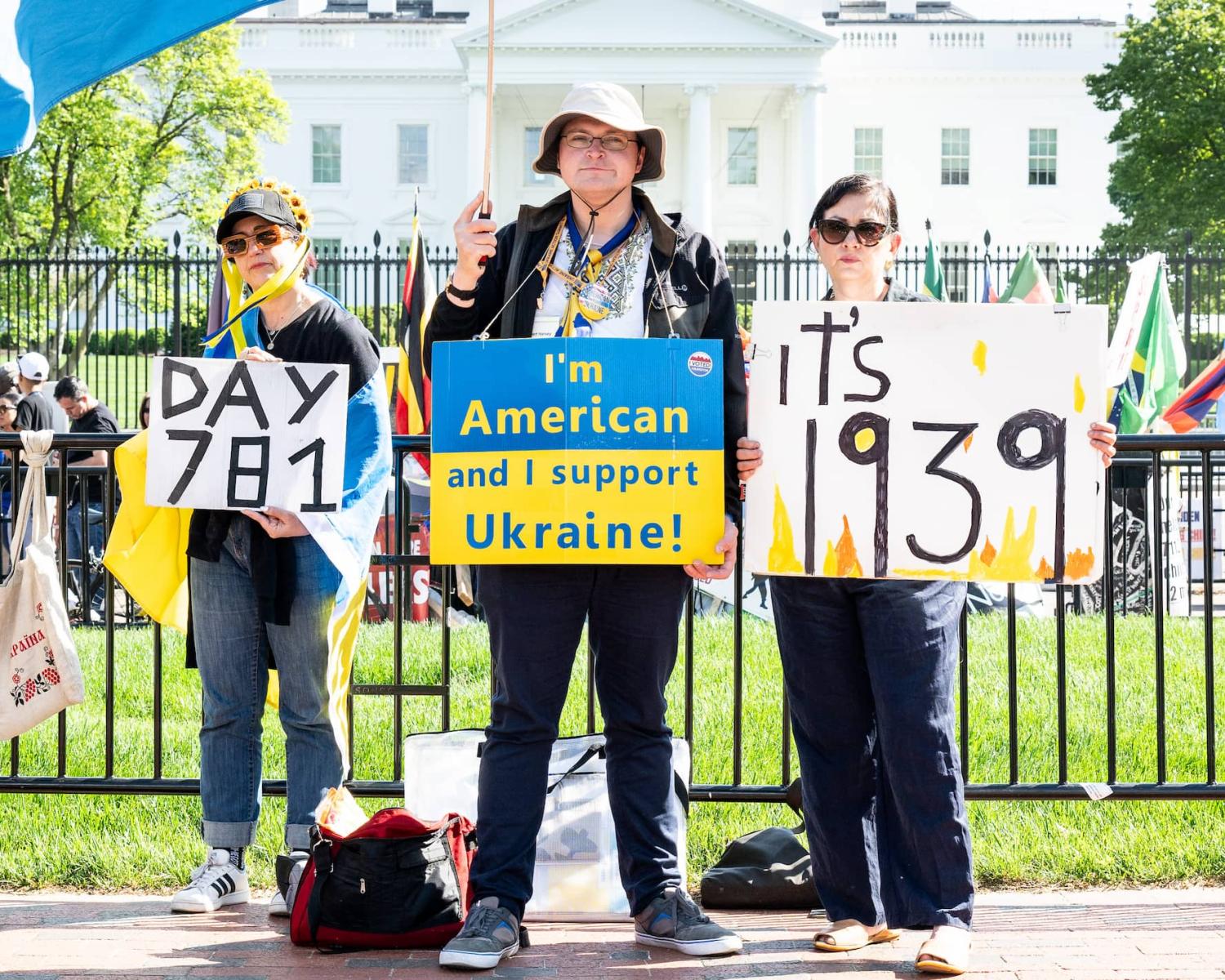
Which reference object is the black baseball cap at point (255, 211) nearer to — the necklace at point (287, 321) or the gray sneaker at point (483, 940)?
the necklace at point (287, 321)

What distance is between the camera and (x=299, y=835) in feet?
14.9

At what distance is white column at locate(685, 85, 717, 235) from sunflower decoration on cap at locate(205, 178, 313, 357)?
158 ft

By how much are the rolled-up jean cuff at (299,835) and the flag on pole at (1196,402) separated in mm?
9570

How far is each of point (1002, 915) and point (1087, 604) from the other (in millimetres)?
7153

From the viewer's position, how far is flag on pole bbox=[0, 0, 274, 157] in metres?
3.27

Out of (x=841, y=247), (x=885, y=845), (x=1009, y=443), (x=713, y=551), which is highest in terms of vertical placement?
(x=841, y=247)

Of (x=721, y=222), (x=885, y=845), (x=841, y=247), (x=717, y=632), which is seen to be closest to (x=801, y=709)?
(x=885, y=845)

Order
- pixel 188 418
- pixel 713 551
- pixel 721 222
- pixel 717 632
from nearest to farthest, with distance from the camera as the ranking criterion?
pixel 713 551, pixel 188 418, pixel 717 632, pixel 721 222

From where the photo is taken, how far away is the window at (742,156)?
56.3 metres

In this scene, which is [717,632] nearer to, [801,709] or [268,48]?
[801,709]

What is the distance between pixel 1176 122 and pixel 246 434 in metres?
32.3

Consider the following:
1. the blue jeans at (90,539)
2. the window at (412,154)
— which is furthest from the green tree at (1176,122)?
the window at (412,154)

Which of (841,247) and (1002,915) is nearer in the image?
(841,247)

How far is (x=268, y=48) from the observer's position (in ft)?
193
